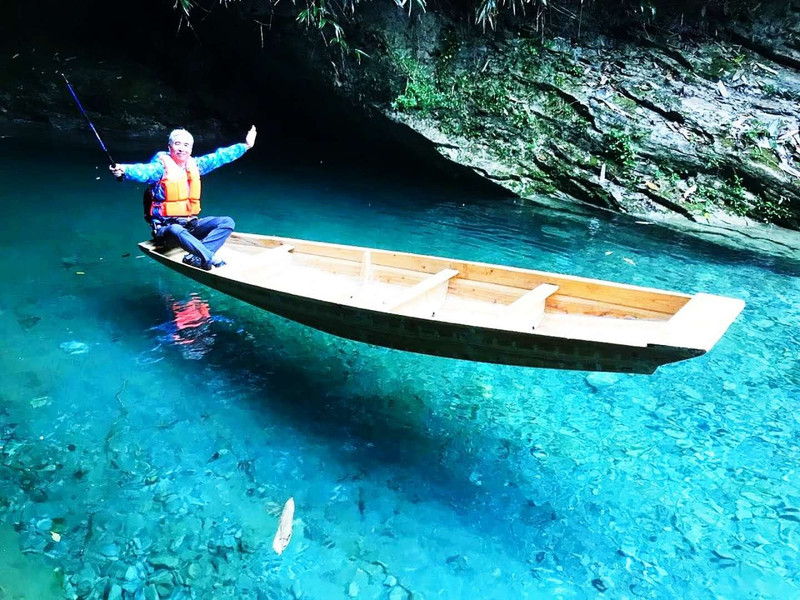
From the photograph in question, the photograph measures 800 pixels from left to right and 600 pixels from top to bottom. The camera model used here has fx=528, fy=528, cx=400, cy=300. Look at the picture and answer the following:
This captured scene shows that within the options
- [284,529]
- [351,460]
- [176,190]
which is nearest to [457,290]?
[351,460]

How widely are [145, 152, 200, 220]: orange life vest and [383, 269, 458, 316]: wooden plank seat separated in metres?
2.84

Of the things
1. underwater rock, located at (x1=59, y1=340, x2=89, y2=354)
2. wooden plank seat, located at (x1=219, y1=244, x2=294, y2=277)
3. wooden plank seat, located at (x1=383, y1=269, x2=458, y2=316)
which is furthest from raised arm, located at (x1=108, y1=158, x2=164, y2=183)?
wooden plank seat, located at (x1=383, y1=269, x2=458, y2=316)

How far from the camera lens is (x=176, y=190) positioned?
5.61 m

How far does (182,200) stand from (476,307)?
133 inches

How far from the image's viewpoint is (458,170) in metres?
12.7

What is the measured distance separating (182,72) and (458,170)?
448 inches

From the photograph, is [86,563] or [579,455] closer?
[86,563]

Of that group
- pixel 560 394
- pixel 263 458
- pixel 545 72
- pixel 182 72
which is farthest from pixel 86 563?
pixel 182 72

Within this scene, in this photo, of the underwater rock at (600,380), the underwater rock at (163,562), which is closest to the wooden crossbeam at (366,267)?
the underwater rock at (600,380)

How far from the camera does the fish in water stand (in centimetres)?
340

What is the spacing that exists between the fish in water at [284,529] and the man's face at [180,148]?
3783 millimetres

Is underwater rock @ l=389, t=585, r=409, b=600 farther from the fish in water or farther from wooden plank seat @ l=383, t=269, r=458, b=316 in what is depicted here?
wooden plank seat @ l=383, t=269, r=458, b=316

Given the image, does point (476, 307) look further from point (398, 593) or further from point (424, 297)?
point (398, 593)

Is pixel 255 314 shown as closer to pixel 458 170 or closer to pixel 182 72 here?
pixel 458 170
